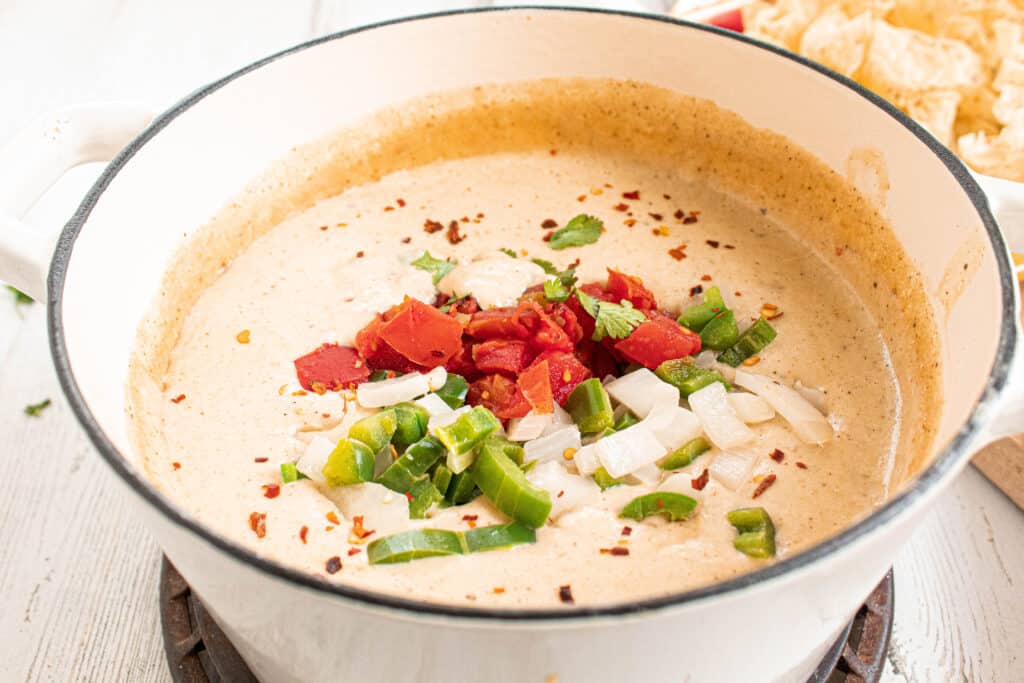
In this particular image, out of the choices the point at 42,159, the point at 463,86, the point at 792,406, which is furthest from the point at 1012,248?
the point at 42,159

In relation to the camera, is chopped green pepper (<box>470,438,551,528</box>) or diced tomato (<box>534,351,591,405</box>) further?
diced tomato (<box>534,351,591,405</box>)

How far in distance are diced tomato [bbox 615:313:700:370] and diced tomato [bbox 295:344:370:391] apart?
42 centimetres

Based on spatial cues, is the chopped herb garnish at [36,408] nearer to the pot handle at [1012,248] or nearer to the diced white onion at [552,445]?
the diced white onion at [552,445]

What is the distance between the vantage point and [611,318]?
1.67m

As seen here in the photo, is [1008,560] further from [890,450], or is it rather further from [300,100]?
[300,100]

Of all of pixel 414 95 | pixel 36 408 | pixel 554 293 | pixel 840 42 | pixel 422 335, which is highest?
pixel 840 42

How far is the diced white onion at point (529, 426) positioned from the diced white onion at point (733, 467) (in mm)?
251

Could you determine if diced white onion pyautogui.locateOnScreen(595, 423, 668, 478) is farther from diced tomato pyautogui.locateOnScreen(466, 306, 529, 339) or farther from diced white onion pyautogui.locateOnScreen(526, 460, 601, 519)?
diced tomato pyautogui.locateOnScreen(466, 306, 529, 339)

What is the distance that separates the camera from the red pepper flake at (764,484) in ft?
4.71

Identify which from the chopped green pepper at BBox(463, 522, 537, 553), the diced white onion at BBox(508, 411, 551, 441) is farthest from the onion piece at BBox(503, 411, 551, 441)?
the chopped green pepper at BBox(463, 522, 537, 553)

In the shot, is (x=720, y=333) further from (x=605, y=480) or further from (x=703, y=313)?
(x=605, y=480)

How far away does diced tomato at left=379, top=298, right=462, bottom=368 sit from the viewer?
167cm

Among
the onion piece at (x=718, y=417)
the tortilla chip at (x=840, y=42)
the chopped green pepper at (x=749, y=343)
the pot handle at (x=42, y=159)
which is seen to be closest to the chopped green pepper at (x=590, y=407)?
the onion piece at (x=718, y=417)

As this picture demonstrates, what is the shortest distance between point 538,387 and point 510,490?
0.24 m
